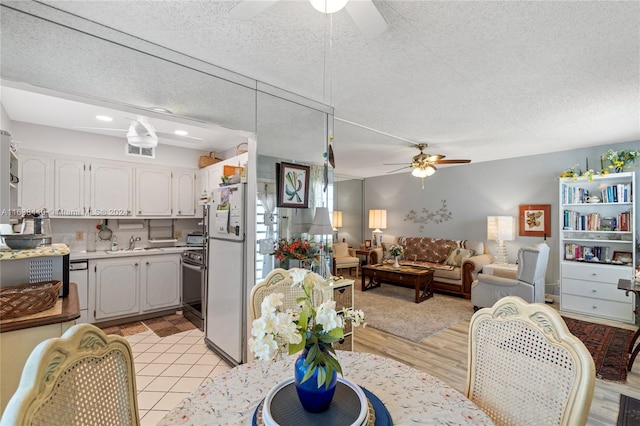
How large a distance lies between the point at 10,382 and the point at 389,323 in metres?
3.49

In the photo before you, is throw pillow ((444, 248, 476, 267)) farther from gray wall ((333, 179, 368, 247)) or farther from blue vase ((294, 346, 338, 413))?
blue vase ((294, 346, 338, 413))

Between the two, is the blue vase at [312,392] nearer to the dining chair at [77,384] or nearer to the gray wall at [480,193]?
the dining chair at [77,384]

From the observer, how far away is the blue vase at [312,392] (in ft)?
3.06

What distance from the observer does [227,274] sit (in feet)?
9.24

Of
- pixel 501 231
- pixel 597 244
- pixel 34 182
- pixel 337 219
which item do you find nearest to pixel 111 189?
pixel 34 182

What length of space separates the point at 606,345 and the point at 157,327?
5220 millimetres

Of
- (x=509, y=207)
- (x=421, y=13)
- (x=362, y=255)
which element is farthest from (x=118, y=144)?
(x=509, y=207)

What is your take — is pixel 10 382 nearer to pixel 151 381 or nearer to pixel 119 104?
pixel 151 381

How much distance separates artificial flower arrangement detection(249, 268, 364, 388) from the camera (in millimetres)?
865

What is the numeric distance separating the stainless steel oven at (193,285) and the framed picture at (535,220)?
539 centimetres

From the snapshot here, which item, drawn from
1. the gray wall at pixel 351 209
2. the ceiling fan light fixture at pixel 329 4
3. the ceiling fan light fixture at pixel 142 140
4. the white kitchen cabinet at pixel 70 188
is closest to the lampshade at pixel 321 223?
the ceiling fan light fixture at pixel 329 4

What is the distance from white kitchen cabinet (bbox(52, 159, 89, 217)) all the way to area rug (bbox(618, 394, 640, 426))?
5670 mm

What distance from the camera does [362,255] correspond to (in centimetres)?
746

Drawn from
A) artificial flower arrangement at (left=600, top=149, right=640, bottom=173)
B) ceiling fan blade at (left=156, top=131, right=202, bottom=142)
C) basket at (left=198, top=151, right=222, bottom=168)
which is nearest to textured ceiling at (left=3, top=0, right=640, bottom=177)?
artificial flower arrangement at (left=600, top=149, right=640, bottom=173)
